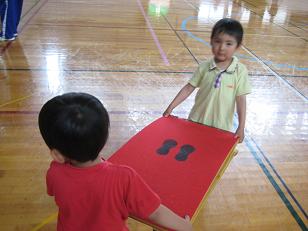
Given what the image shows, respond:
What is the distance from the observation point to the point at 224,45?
156 cm

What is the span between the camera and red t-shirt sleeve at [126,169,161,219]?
809 mm

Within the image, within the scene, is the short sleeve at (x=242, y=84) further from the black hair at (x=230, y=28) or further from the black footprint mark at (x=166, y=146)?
the black footprint mark at (x=166, y=146)

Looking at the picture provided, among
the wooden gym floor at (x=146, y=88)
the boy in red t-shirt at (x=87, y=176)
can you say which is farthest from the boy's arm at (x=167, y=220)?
the wooden gym floor at (x=146, y=88)

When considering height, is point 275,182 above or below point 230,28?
below

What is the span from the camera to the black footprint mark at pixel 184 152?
4.53 ft

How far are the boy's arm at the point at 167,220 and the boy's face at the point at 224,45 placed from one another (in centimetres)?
89

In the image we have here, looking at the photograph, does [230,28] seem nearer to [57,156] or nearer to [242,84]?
[242,84]

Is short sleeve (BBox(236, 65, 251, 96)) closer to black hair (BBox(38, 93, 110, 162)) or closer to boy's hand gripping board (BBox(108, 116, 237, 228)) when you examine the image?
boy's hand gripping board (BBox(108, 116, 237, 228))

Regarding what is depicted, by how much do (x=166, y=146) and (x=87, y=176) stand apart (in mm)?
679

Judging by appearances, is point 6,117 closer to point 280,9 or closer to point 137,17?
point 137,17

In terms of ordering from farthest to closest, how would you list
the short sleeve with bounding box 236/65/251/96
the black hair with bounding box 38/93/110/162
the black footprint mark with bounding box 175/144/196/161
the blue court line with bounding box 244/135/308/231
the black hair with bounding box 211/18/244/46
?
1. the blue court line with bounding box 244/135/308/231
2. the short sleeve with bounding box 236/65/251/96
3. the black hair with bounding box 211/18/244/46
4. the black footprint mark with bounding box 175/144/196/161
5. the black hair with bounding box 38/93/110/162

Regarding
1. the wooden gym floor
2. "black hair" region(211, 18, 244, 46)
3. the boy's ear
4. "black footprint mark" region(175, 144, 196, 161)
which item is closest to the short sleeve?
"black hair" region(211, 18, 244, 46)

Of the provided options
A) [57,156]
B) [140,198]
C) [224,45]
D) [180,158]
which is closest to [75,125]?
[57,156]

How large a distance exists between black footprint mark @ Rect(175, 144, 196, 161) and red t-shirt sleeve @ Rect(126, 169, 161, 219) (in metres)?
0.55
